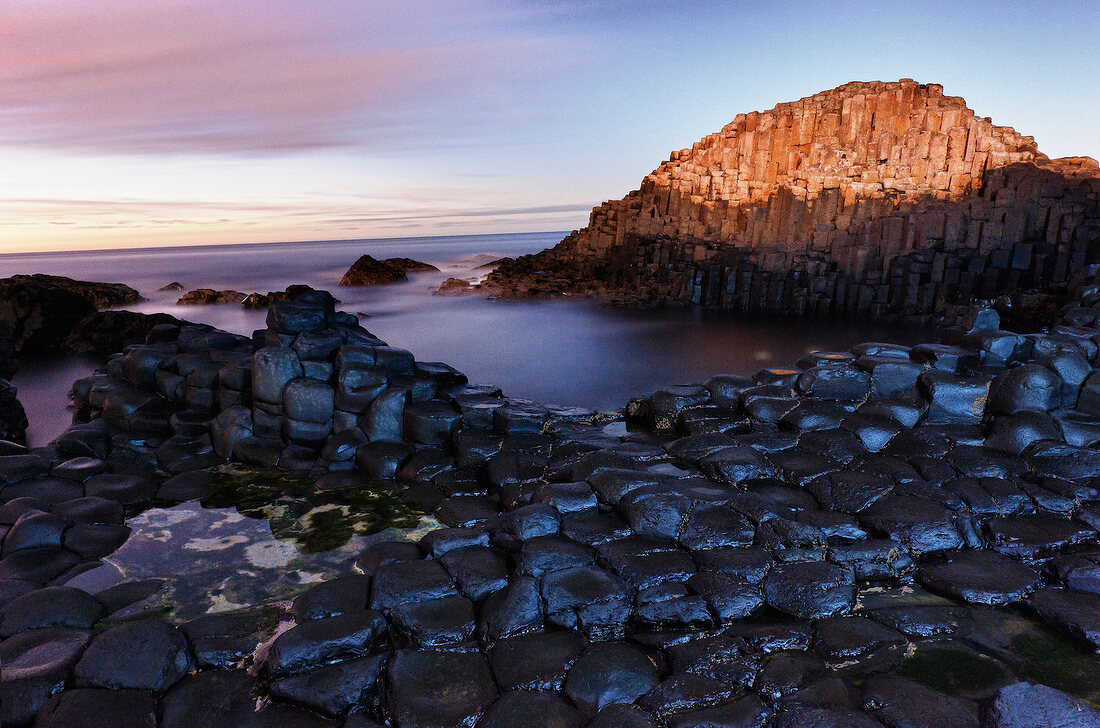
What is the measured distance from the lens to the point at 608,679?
118 inches

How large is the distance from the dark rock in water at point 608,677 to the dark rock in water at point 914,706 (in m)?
0.95

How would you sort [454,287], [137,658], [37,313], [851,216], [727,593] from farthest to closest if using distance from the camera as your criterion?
[454,287] → [851,216] → [37,313] → [727,593] → [137,658]

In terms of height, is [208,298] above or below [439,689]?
below

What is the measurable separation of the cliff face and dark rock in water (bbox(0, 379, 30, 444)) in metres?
15.5

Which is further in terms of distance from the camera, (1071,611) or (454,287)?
(454,287)

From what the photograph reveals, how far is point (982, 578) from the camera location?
3.80 m

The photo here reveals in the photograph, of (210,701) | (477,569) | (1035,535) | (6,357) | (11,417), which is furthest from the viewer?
(6,357)

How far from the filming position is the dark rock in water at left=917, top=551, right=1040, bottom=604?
3.67 m

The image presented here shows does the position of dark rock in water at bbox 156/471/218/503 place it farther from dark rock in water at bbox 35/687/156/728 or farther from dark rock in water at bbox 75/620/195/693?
dark rock in water at bbox 35/687/156/728

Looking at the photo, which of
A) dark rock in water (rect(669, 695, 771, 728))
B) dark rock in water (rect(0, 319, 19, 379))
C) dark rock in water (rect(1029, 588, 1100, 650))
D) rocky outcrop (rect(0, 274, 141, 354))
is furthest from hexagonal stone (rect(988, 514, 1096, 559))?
rocky outcrop (rect(0, 274, 141, 354))

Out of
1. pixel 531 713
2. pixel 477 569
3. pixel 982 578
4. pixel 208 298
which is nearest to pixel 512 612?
pixel 477 569

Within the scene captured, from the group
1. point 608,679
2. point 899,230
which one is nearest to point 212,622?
point 608,679

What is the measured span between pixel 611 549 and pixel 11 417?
26.5 ft

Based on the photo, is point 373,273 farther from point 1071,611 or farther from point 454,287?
point 1071,611
